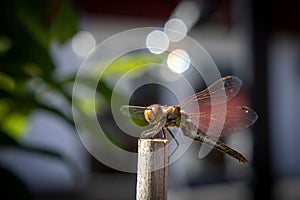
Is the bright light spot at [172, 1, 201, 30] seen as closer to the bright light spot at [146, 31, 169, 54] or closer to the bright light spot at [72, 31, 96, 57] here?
the bright light spot at [146, 31, 169, 54]

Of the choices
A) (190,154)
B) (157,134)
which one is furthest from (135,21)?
(157,134)

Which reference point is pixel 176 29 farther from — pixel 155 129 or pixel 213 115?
pixel 155 129

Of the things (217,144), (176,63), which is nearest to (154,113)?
(217,144)

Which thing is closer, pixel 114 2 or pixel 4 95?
pixel 4 95

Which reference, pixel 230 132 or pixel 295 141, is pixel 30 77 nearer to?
pixel 230 132

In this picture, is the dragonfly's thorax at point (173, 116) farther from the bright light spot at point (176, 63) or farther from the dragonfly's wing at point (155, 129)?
the bright light spot at point (176, 63)

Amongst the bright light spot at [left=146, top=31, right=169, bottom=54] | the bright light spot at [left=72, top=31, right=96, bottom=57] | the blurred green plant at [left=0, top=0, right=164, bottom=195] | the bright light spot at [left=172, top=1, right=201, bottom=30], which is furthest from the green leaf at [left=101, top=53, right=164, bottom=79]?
the bright light spot at [left=172, top=1, right=201, bottom=30]
